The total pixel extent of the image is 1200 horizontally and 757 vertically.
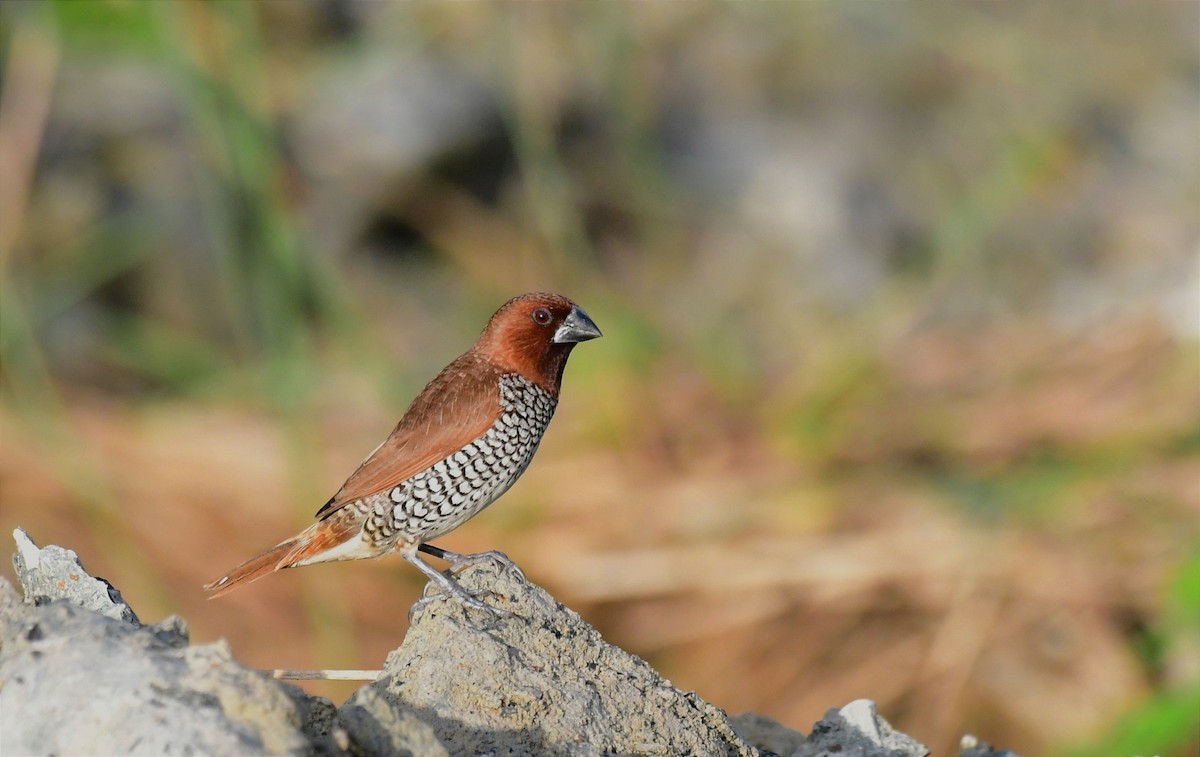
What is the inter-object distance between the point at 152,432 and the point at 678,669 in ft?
9.14

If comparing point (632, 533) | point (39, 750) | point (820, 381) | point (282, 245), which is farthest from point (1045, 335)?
point (39, 750)

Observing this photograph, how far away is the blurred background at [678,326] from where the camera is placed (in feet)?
20.0

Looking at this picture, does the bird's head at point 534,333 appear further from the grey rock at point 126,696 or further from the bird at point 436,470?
the grey rock at point 126,696

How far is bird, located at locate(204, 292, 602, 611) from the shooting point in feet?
12.2

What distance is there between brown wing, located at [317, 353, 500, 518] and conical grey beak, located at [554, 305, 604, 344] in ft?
0.73

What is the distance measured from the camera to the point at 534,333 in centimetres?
395

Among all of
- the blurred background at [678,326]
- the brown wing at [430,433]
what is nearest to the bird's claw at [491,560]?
the brown wing at [430,433]

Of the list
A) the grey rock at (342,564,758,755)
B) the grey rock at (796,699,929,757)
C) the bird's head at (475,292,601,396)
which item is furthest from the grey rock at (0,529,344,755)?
the bird's head at (475,292,601,396)

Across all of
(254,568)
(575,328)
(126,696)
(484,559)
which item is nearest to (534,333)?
(575,328)

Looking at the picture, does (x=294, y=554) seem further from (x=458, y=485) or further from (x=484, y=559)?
(x=484, y=559)

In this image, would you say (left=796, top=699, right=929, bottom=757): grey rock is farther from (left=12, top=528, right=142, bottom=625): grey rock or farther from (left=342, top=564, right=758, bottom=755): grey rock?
(left=12, top=528, right=142, bottom=625): grey rock

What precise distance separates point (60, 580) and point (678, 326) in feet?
21.2

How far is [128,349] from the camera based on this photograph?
7879 millimetres

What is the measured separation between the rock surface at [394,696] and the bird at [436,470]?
22.3 inches
